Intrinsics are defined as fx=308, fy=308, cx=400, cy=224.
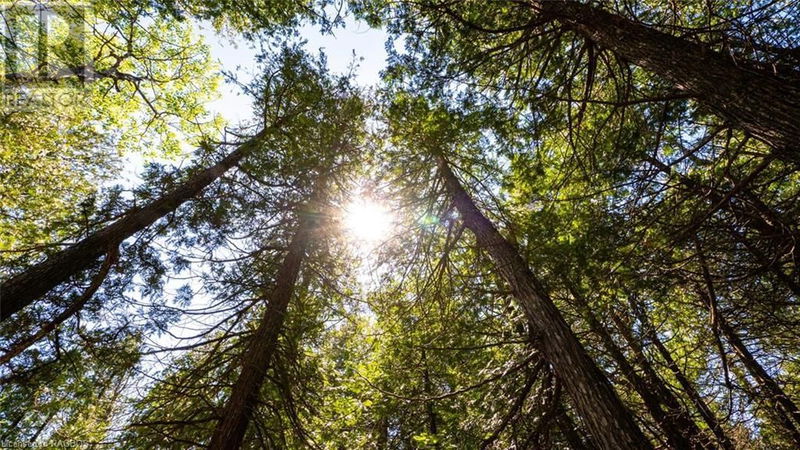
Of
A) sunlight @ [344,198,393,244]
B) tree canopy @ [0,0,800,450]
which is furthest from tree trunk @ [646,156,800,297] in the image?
sunlight @ [344,198,393,244]

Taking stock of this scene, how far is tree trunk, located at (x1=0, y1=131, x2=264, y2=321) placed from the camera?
3.95 m

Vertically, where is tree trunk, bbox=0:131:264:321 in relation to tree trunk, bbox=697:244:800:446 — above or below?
above

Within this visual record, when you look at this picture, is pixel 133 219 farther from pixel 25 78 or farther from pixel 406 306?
pixel 25 78

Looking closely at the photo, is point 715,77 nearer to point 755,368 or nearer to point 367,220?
point 367,220

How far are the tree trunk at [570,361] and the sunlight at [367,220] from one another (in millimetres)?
2150

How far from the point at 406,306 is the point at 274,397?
108 inches

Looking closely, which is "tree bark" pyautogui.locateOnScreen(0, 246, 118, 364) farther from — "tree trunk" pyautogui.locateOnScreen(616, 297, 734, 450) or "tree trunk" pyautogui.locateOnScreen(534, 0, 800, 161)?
"tree trunk" pyautogui.locateOnScreen(534, 0, 800, 161)

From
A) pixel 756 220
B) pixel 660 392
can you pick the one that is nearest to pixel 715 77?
pixel 756 220

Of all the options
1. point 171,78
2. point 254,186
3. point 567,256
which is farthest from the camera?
point 171,78

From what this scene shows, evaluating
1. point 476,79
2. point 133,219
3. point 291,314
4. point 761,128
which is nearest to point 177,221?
point 133,219

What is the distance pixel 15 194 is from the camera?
897cm

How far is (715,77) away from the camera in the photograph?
8.73 ft

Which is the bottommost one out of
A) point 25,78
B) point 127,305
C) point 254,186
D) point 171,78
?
point 127,305

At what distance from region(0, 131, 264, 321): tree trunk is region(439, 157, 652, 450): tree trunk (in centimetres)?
432
